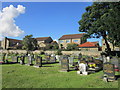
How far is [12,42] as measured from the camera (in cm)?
8369

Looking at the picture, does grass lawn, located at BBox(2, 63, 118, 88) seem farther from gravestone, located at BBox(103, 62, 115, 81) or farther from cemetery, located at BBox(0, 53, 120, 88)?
gravestone, located at BBox(103, 62, 115, 81)

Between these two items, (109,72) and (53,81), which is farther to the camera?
(109,72)

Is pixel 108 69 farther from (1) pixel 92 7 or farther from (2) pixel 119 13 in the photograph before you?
(1) pixel 92 7

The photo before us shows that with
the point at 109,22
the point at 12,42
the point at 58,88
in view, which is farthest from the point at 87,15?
the point at 12,42

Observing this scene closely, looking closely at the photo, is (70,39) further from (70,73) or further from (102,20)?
(70,73)

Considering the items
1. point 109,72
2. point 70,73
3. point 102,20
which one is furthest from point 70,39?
point 109,72

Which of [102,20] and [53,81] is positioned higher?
[102,20]

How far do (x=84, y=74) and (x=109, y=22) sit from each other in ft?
53.3

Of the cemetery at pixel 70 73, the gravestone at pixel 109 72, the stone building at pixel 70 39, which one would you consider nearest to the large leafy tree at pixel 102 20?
the cemetery at pixel 70 73

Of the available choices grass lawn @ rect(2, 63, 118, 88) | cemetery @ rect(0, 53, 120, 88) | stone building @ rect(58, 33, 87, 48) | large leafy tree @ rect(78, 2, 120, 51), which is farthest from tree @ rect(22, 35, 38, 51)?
grass lawn @ rect(2, 63, 118, 88)

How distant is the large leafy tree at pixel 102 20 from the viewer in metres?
22.1

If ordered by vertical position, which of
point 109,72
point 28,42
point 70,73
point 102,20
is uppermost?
point 102,20

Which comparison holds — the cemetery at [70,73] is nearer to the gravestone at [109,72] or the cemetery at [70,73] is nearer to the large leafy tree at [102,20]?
the gravestone at [109,72]

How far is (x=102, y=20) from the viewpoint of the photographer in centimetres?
2667
